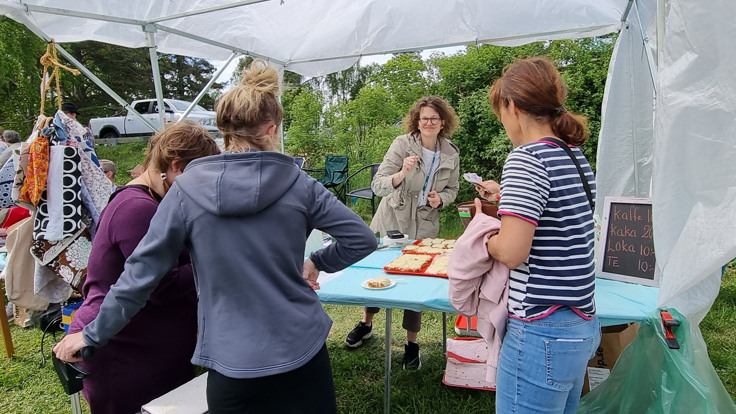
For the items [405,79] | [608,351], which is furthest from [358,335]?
[405,79]

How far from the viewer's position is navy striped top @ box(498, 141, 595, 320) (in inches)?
44.1

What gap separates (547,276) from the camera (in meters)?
1.19

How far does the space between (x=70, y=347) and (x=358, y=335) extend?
221 centimetres

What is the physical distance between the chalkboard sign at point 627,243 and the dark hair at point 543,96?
1.00 m

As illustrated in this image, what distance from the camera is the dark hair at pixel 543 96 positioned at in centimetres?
120

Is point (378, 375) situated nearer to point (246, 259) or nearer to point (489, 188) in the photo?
point (489, 188)

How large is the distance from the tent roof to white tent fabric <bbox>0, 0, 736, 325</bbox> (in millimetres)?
10

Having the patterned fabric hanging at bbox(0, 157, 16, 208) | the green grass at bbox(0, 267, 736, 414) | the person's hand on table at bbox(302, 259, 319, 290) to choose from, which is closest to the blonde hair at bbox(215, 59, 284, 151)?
the person's hand on table at bbox(302, 259, 319, 290)

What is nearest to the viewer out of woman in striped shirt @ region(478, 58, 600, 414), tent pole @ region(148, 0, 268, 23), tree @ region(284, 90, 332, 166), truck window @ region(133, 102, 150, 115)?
woman in striped shirt @ region(478, 58, 600, 414)

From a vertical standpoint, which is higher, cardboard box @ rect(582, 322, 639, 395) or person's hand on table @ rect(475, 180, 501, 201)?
person's hand on table @ rect(475, 180, 501, 201)

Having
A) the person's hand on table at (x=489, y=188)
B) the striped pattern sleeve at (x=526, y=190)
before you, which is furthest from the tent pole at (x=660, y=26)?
the person's hand on table at (x=489, y=188)

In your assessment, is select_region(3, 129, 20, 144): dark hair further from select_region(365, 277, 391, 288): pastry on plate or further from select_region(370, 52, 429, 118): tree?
select_region(365, 277, 391, 288): pastry on plate

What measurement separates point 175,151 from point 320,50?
3437 mm

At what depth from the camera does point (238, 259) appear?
3.46 ft
